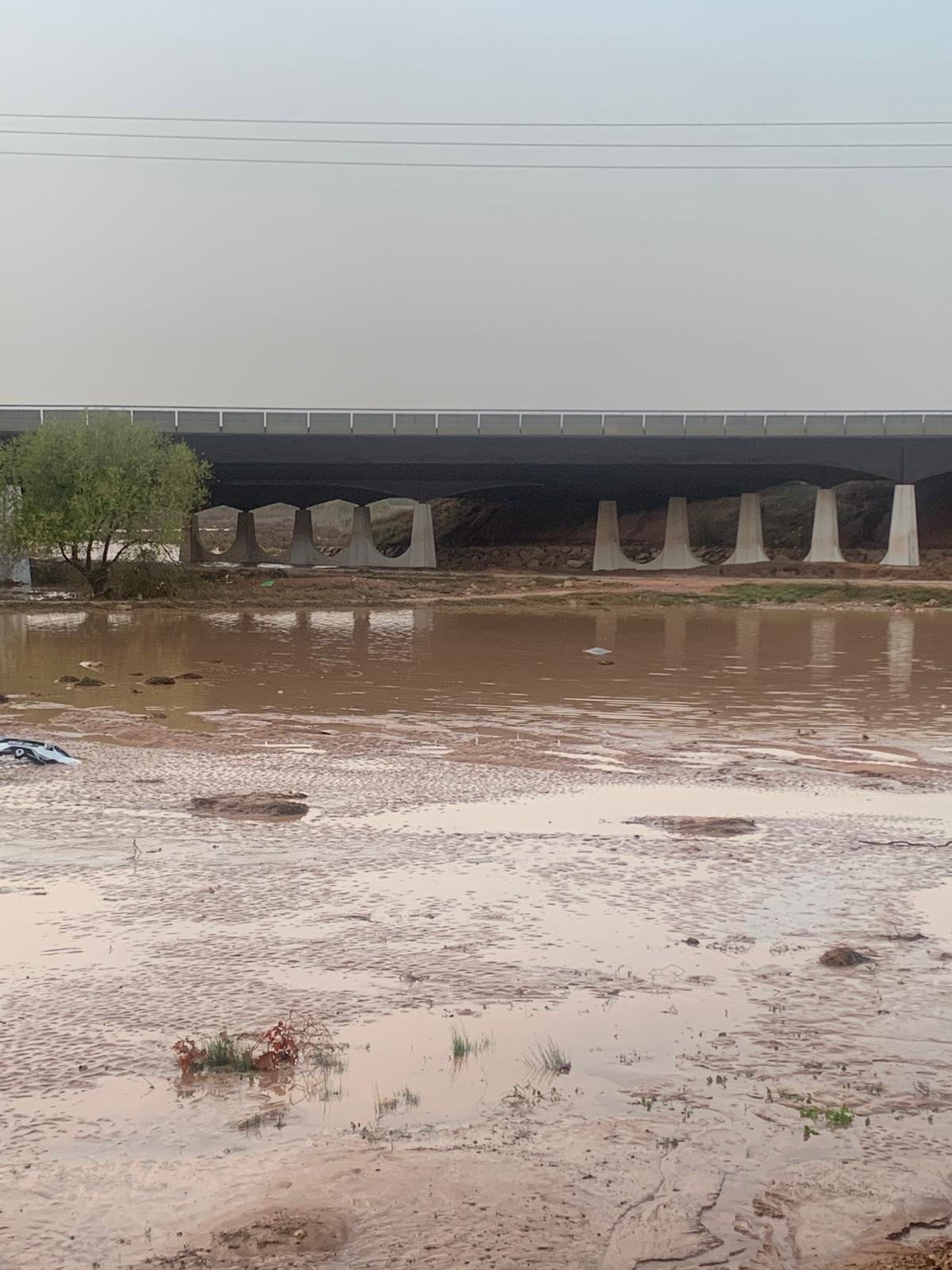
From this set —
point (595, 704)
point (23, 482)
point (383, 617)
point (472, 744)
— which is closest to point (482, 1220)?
point (472, 744)

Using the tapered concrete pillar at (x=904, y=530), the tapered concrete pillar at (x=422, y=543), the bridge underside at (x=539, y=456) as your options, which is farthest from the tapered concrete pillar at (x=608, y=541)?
the tapered concrete pillar at (x=904, y=530)

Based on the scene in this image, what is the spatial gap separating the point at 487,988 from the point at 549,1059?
103 cm

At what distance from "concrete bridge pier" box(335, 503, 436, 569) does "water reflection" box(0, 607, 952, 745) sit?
22797 millimetres

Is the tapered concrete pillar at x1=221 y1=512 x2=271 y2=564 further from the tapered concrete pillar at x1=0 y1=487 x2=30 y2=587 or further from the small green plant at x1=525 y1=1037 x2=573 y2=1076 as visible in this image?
the small green plant at x1=525 y1=1037 x2=573 y2=1076

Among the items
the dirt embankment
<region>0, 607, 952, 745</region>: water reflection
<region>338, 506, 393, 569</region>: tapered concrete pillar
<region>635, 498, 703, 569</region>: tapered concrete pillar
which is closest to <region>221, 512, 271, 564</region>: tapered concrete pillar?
<region>338, 506, 393, 569</region>: tapered concrete pillar

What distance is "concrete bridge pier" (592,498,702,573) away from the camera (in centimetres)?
5984

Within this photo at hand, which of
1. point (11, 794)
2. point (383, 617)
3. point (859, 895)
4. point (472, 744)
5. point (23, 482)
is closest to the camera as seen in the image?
point (859, 895)

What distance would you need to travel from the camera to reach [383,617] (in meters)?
37.0

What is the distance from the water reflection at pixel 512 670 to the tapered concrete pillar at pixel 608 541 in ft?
74.4

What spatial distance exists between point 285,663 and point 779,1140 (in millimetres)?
19262

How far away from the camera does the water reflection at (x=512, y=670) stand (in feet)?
59.3

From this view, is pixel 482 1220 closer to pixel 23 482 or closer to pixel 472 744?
pixel 472 744

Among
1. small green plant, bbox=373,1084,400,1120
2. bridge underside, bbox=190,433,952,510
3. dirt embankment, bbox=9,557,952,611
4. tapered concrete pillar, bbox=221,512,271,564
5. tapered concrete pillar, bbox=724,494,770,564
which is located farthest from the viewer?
tapered concrete pillar, bbox=221,512,271,564

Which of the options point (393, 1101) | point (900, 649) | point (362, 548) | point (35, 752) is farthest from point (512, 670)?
point (362, 548)
